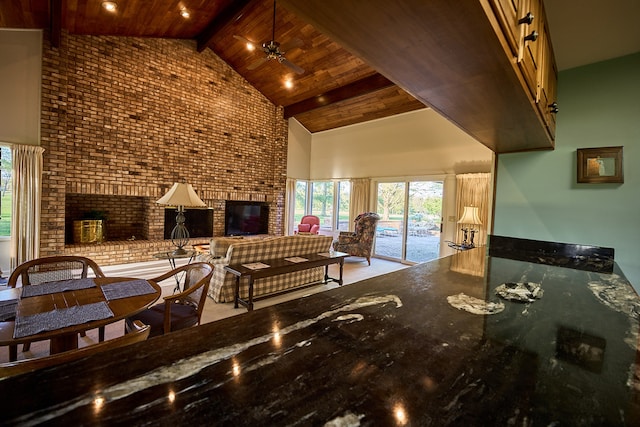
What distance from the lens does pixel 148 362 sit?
0.65 meters

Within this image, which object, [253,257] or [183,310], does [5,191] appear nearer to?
[253,257]

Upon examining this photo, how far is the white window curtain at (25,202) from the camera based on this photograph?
4.45 metres

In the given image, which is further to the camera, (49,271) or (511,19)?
(49,271)

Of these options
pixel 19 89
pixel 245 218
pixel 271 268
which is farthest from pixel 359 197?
pixel 19 89

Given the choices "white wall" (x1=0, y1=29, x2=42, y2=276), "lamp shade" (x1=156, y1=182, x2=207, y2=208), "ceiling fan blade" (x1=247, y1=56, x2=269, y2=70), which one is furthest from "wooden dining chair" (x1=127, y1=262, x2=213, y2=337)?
"white wall" (x1=0, y1=29, x2=42, y2=276)

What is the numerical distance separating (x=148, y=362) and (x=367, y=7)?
1069 millimetres

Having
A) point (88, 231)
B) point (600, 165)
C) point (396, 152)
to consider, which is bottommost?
point (88, 231)

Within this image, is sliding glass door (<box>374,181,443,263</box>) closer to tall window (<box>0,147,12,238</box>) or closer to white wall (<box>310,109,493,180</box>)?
white wall (<box>310,109,493,180</box>)

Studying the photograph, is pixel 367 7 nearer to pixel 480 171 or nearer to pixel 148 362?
pixel 148 362

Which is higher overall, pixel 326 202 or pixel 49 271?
pixel 326 202

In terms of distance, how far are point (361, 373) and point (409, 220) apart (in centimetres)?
617

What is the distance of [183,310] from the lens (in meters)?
2.21

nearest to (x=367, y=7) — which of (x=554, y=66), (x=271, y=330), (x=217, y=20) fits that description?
(x=271, y=330)

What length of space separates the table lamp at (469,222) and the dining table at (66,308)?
178 inches
